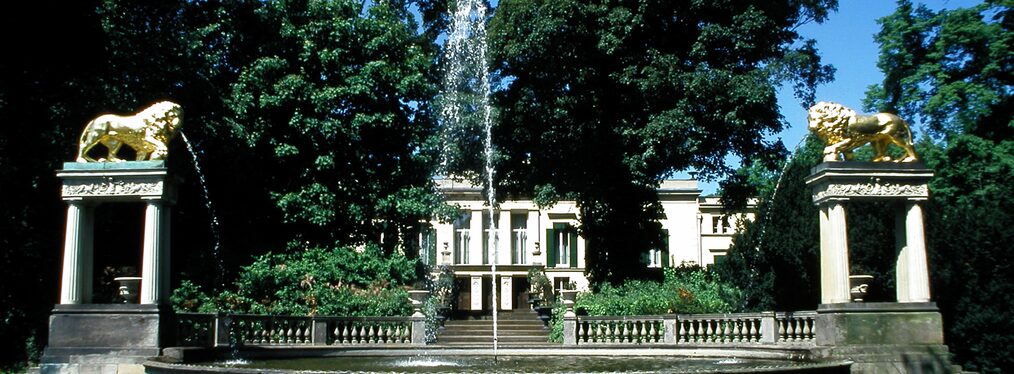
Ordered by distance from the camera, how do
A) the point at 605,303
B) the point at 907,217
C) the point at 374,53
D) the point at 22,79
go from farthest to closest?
the point at 374,53 → the point at 605,303 → the point at 22,79 → the point at 907,217

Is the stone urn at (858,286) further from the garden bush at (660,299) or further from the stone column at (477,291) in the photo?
the stone column at (477,291)

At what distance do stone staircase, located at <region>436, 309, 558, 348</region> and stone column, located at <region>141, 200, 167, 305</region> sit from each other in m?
11.9

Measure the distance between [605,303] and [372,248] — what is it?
7649 mm

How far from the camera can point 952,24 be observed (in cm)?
3484

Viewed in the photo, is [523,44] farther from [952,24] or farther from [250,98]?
[952,24]

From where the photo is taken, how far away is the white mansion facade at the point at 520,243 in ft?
182

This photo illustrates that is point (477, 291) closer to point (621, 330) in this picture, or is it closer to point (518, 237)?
point (518, 237)

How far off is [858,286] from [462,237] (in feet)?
134

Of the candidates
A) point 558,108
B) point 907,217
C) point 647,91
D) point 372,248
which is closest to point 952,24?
point 647,91

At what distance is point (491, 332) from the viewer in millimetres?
33875

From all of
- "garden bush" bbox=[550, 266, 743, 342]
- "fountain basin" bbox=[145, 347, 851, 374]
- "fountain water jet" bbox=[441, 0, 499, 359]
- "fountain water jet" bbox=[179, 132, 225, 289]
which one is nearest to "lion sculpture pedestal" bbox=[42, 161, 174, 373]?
"fountain basin" bbox=[145, 347, 851, 374]

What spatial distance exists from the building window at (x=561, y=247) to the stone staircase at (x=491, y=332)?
20135 mm

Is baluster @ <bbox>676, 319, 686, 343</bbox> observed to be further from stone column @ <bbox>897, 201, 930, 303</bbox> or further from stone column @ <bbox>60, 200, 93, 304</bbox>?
stone column @ <bbox>60, 200, 93, 304</bbox>

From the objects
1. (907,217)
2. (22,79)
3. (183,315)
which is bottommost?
(183,315)
